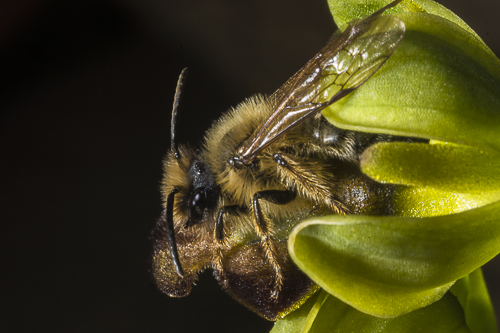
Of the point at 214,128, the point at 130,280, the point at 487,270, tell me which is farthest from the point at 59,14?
the point at 487,270

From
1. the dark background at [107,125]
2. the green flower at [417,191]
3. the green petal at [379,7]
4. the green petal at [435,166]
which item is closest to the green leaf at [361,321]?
the green flower at [417,191]

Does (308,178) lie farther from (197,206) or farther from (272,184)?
(197,206)

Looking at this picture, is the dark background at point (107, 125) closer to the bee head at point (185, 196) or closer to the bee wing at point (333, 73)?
the bee head at point (185, 196)

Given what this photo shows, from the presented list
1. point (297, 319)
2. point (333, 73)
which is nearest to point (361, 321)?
point (297, 319)

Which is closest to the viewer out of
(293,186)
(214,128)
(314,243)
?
(314,243)

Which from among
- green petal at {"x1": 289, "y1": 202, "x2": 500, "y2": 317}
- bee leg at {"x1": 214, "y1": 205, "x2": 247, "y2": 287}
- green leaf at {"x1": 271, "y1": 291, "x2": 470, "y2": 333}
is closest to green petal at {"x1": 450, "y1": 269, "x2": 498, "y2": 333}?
green leaf at {"x1": 271, "y1": 291, "x2": 470, "y2": 333}

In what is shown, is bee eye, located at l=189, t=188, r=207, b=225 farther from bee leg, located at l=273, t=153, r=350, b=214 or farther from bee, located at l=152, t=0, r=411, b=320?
bee leg, located at l=273, t=153, r=350, b=214

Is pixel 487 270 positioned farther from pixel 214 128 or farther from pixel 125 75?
pixel 125 75
